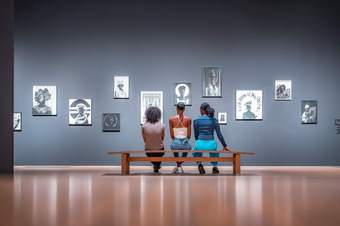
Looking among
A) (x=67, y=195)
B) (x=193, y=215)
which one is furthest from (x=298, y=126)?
(x=193, y=215)

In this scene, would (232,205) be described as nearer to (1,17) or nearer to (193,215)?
(193,215)

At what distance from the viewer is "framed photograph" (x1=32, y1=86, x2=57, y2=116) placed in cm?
2156

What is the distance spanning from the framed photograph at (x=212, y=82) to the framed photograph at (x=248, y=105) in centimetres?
70

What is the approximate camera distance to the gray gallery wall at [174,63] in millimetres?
21484

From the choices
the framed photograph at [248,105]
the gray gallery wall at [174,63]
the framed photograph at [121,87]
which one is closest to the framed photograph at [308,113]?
the gray gallery wall at [174,63]

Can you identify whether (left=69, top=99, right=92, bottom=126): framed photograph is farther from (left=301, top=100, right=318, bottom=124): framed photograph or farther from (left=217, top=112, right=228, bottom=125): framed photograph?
(left=301, top=100, right=318, bottom=124): framed photograph

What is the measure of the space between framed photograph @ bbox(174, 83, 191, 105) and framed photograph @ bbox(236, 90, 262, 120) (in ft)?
5.52

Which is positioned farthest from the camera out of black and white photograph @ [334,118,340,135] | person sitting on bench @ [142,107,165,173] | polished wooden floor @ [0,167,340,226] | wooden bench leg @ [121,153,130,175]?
black and white photograph @ [334,118,340,135]

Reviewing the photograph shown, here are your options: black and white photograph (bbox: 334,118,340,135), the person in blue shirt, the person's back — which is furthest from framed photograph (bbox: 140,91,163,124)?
black and white photograph (bbox: 334,118,340,135)

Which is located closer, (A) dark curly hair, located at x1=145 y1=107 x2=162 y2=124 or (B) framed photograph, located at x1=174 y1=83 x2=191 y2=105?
(A) dark curly hair, located at x1=145 y1=107 x2=162 y2=124

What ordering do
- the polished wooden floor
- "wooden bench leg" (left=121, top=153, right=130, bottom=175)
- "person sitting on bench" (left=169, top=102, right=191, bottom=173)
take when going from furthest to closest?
"person sitting on bench" (left=169, top=102, right=191, bottom=173), "wooden bench leg" (left=121, top=153, right=130, bottom=175), the polished wooden floor

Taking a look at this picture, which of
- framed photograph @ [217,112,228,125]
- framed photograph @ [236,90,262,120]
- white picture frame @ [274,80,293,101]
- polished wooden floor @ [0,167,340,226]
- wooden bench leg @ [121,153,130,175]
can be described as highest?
white picture frame @ [274,80,293,101]

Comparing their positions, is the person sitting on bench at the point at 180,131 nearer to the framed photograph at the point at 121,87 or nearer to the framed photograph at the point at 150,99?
the framed photograph at the point at 150,99

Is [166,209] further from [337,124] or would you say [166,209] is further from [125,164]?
[337,124]
